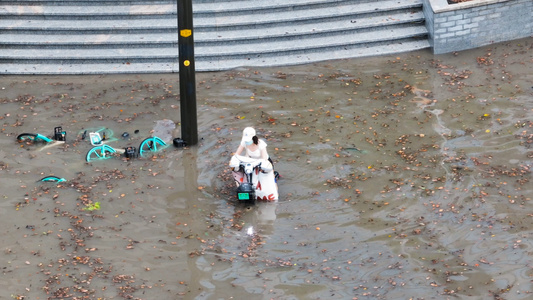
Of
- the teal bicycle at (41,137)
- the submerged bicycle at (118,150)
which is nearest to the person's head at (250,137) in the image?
the submerged bicycle at (118,150)

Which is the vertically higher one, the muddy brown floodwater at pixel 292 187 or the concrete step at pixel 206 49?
the concrete step at pixel 206 49

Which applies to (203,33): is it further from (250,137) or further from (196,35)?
(250,137)

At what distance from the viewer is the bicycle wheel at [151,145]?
12.9m

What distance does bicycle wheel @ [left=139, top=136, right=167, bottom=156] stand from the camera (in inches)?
510

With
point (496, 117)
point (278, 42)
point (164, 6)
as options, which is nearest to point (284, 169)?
point (496, 117)

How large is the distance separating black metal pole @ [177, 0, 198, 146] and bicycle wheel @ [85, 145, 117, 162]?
1.20 meters

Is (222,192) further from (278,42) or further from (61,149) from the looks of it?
(278,42)

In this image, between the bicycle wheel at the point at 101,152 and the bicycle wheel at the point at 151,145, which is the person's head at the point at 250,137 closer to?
the bicycle wheel at the point at 151,145

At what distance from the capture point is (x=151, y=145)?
13.1m

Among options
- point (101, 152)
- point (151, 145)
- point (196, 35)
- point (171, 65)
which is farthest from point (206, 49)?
point (101, 152)

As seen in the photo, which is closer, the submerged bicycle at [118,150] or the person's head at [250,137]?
the person's head at [250,137]

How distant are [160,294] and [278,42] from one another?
855 centimetres

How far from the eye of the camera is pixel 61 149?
1305 cm

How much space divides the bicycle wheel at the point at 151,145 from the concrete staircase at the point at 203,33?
10.8ft
